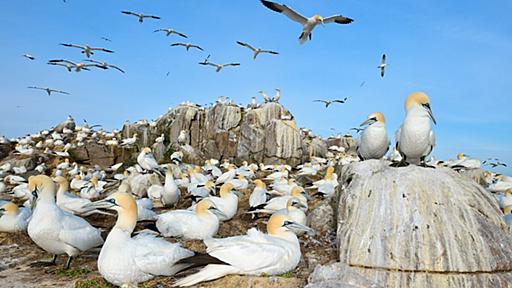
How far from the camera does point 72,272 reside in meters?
6.91

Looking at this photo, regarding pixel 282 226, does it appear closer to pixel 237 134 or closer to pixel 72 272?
pixel 72 272

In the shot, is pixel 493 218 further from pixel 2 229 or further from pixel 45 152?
pixel 45 152

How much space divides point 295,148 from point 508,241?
74.8ft

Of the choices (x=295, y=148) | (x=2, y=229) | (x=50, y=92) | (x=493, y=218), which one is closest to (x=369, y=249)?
(x=493, y=218)

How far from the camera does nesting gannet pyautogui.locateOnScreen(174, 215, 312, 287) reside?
5.27m

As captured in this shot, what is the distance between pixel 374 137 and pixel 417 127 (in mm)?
1529

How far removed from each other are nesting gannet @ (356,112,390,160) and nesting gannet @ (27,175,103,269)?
501cm

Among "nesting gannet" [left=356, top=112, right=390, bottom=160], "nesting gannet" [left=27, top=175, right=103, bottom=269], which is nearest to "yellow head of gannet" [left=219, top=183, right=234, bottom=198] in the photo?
"nesting gannet" [left=356, top=112, right=390, bottom=160]

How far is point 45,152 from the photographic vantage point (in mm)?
31469

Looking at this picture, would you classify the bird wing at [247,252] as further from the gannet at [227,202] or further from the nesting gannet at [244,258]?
the gannet at [227,202]

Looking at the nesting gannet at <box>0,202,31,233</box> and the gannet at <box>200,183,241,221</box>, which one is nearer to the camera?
the nesting gannet at <box>0,202,31,233</box>

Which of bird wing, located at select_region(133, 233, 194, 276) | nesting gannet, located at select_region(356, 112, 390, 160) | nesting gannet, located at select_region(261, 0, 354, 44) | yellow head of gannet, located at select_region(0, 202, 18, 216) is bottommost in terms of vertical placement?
yellow head of gannet, located at select_region(0, 202, 18, 216)

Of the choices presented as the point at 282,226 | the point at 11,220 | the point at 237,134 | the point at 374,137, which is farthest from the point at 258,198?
the point at 237,134

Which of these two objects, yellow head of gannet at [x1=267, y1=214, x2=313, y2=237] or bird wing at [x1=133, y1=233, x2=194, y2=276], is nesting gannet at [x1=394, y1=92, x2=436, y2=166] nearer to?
yellow head of gannet at [x1=267, y1=214, x2=313, y2=237]
